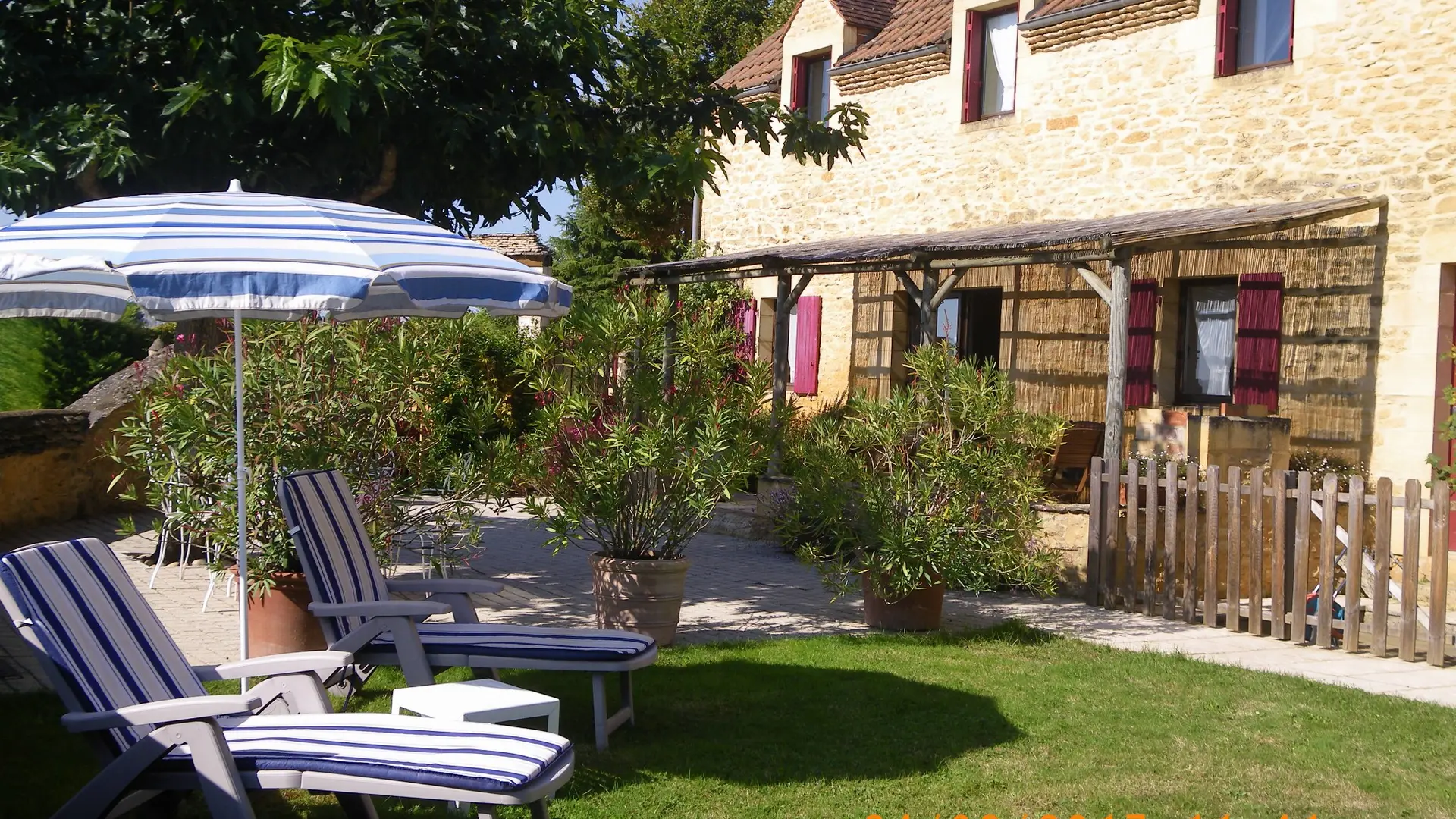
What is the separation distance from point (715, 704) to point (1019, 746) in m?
1.43

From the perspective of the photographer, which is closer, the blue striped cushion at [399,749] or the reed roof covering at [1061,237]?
the blue striped cushion at [399,749]

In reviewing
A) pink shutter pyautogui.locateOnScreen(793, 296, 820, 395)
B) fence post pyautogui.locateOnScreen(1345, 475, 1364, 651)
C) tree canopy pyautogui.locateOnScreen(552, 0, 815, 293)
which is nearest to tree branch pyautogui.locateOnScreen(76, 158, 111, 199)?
fence post pyautogui.locateOnScreen(1345, 475, 1364, 651)

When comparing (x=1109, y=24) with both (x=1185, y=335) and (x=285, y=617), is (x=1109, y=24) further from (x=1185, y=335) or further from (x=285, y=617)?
(x=285, y=617)

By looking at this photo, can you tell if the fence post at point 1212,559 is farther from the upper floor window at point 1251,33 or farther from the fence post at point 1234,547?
the upper floor window at point 1251,33

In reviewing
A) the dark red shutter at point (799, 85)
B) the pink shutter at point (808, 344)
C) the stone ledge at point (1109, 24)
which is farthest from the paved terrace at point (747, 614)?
the dark red shutter at point (799, 85)

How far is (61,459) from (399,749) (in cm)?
925

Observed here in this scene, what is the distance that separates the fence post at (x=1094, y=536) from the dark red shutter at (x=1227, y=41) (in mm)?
4624

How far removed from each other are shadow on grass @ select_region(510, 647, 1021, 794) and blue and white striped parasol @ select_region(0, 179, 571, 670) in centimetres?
167

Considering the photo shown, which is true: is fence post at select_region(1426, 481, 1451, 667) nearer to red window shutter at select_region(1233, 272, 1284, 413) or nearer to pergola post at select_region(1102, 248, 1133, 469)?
pergola post at select_region(1102, 248, 1133, 469)

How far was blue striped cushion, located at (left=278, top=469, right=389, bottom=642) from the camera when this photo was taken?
19.0 ft

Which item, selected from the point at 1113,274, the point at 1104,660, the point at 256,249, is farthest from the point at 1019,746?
the point at 1113,274

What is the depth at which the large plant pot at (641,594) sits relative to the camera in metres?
7.34

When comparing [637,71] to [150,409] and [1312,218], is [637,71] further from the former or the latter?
[1312,218]

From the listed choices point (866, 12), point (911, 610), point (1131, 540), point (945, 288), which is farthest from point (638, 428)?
point (866, 12)
